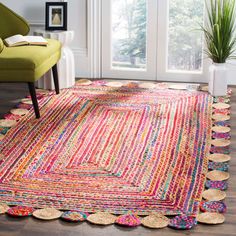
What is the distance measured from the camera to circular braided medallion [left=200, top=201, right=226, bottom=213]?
10.0 feet

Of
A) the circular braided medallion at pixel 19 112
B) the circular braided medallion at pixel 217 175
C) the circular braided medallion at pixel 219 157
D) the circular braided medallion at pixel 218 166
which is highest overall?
the circular braided medallion at pixel 19 112

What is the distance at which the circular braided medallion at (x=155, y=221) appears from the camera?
2916 millimetres

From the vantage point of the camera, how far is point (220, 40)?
4.83 m

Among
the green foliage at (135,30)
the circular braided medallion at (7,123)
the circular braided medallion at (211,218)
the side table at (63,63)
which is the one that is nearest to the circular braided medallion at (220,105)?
the green foliage at (135,30)

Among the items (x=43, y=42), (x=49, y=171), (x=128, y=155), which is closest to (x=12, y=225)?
(x=49, y=171)

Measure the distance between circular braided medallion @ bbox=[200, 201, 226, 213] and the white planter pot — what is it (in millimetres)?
1982

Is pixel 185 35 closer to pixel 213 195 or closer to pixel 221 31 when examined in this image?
pixel 221 31

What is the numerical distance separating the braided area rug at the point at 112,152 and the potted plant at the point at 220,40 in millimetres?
142

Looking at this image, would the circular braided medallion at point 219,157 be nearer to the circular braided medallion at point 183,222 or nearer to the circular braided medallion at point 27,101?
the circular braided medallion at point 183,222

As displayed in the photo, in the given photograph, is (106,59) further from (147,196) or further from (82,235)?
(82,235)

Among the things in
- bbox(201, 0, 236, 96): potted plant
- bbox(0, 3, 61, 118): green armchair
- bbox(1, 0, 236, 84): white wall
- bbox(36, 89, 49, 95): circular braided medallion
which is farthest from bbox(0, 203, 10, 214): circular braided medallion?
bbox(1, 0, 236, 84): white wall

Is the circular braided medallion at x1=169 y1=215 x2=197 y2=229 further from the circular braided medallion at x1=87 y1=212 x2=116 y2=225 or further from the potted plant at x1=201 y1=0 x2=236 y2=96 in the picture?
the potted plant at x1=201 y1=0 x2=236 y2=96

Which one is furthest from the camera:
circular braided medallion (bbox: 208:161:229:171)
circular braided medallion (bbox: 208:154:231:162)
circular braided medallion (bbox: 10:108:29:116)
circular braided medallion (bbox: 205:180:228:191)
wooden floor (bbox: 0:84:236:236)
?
circular braided medallion (bbox: 10:108:29:116)

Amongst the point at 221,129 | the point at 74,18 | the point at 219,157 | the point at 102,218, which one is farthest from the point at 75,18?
the point at 102,218
